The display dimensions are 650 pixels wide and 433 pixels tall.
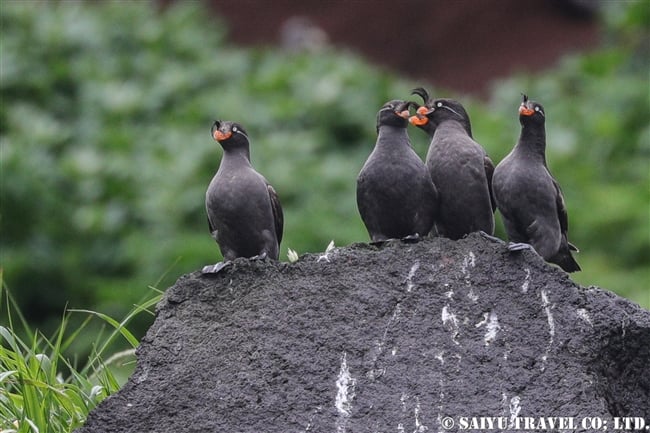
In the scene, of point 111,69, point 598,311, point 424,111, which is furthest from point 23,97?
point 598,311

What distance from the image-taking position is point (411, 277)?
6.04 meters

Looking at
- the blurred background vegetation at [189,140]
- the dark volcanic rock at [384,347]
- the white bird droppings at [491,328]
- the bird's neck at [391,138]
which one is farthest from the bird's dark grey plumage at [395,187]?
the blurred background vegetation at [189,140]

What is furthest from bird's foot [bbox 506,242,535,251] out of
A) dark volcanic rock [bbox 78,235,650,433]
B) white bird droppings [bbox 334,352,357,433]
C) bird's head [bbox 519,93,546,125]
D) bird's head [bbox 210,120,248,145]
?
bird's head [bbox 210,120,248,145]

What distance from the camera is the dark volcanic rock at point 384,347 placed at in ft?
18.5

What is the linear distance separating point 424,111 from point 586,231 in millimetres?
7484

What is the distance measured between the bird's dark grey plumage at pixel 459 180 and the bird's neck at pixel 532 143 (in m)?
0.23

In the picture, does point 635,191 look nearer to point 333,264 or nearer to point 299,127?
point 299,127

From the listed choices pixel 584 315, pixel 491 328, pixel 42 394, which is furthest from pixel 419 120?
pixel 42 394

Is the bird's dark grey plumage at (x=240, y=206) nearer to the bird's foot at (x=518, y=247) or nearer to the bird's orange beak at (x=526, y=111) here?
the bird's foot at (x=518, y=247)

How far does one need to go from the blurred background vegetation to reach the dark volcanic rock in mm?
5596

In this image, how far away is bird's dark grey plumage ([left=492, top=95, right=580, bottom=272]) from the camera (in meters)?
6.33

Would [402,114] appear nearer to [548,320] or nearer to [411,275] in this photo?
[411,275]

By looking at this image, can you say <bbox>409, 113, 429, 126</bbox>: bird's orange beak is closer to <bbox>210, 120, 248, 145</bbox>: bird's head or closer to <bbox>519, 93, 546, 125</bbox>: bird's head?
<bbox>519, 93, 546, 125</bbox>: bird's head

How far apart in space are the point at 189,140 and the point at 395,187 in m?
8.91
